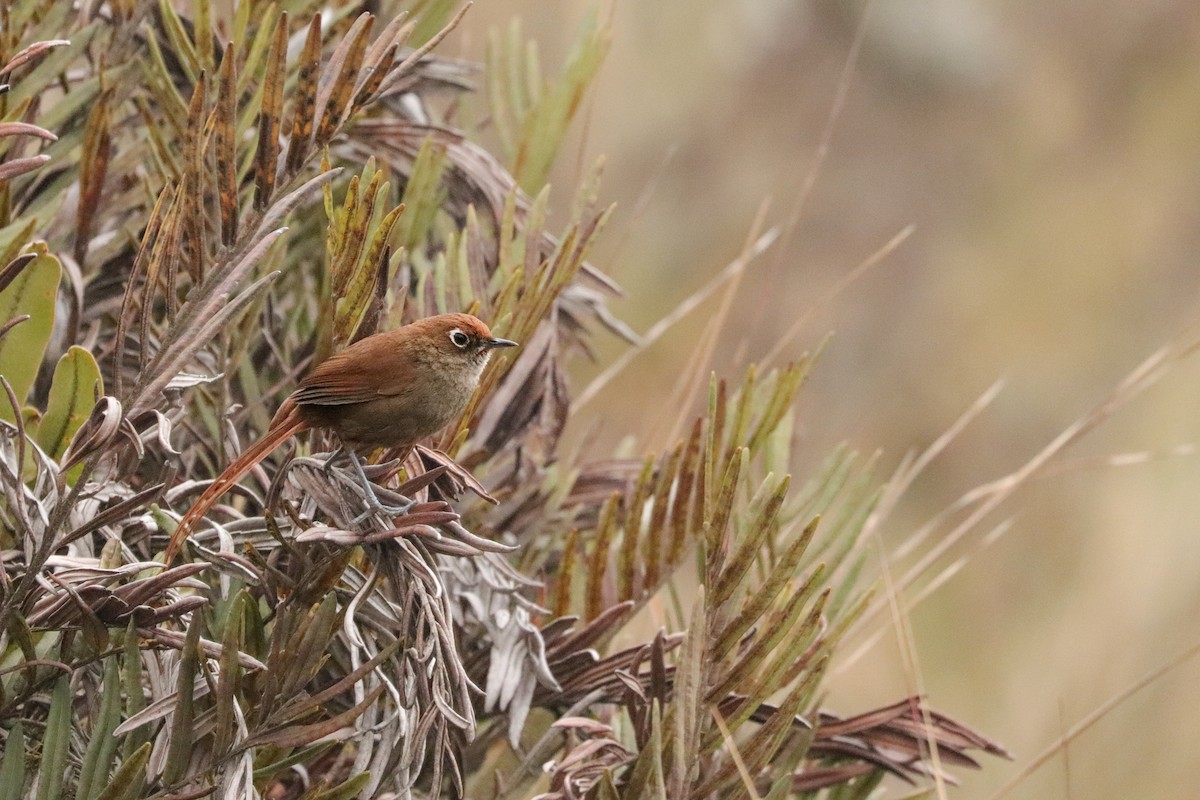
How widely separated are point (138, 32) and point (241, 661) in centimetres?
108

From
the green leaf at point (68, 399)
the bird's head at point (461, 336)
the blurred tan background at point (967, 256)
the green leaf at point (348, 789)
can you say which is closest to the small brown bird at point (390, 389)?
the bird's head at point (461, 336)

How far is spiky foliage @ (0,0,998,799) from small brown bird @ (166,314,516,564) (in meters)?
0.05

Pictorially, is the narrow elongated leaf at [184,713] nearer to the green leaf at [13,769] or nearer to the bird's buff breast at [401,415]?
the green leaf at [13,769]

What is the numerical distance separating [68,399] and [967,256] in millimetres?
6846

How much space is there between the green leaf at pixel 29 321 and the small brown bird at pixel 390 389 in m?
0.25

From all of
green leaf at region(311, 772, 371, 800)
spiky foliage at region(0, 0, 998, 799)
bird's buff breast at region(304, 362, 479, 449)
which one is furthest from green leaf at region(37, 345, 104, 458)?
green leaf at region(311, 772, 371, 800)

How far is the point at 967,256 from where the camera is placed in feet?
25.6

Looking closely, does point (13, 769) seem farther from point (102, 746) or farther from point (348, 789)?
point (348, 789)

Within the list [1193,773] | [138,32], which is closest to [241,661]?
[138,32]

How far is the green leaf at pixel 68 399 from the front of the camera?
1.49 meters

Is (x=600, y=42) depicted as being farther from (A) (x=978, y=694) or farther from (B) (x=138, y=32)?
(A) (x=978, y=694)

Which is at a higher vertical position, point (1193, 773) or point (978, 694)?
point (1193, 773)

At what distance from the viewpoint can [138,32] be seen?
2010 mm

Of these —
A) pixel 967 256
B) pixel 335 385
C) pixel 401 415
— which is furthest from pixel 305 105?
pixel 967 256
